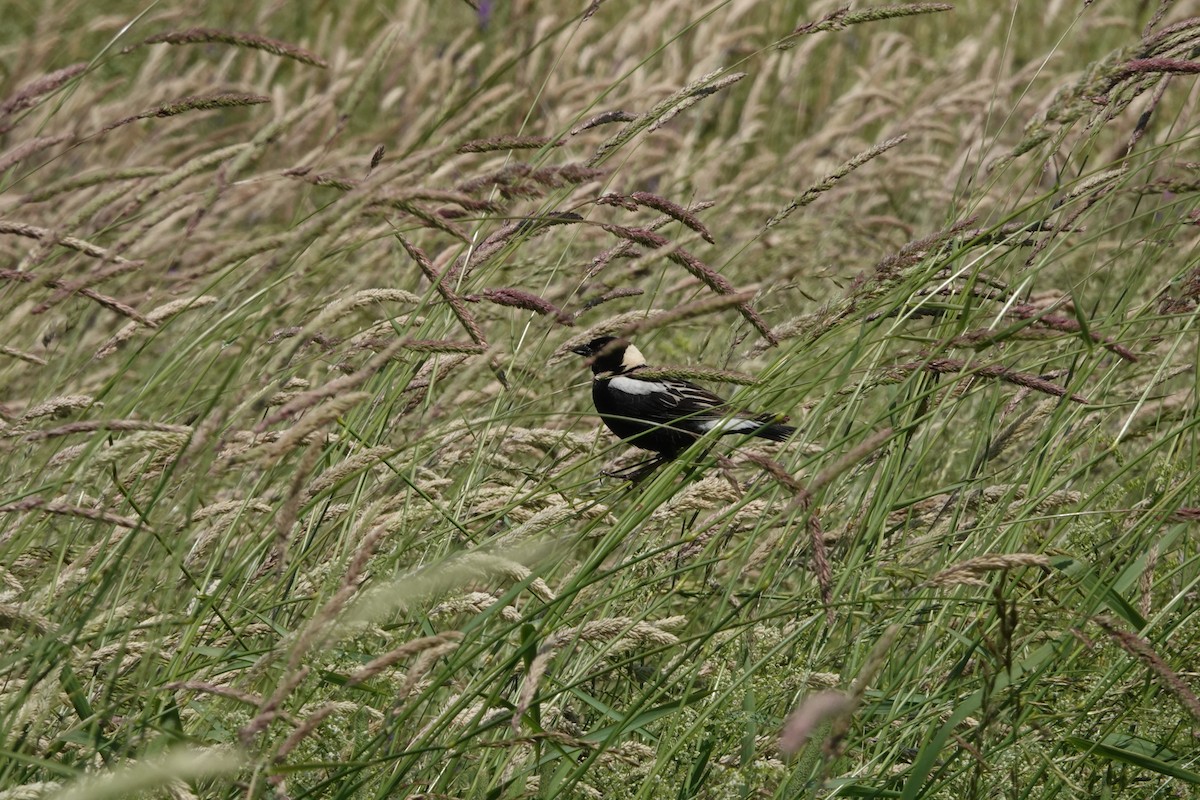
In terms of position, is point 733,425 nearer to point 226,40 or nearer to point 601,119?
point 601,119

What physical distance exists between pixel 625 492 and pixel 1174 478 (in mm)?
1268

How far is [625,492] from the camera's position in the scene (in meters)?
2.67

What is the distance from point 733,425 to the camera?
2.94m

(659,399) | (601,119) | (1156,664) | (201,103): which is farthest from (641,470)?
(1156,664)

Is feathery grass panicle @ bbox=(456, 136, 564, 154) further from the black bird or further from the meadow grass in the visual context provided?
the black bird

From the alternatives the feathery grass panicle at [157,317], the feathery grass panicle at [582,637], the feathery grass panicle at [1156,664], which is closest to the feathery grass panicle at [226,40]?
the feathery grass panicle at [157,317]

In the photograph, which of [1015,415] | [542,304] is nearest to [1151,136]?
[1015,415]

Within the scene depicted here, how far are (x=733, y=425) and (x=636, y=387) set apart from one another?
1019 mm

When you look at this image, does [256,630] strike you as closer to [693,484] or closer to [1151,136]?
[693,484]

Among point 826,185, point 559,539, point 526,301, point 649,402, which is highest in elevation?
point 826,185

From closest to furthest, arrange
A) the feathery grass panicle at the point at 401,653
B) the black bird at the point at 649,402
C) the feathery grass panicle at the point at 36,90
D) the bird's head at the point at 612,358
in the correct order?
the feathery grass panicle at the point at 401,653, the feathery grass panicle at the point at 36,90, the black bird at the point at 649,402, the bird's head at the point at 612,358

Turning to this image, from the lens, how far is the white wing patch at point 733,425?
2.18m

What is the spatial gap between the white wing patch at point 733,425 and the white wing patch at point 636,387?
0.79 ft

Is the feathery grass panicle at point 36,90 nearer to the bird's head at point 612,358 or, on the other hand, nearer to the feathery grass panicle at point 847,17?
the feathery grass panicle at point 847,17
